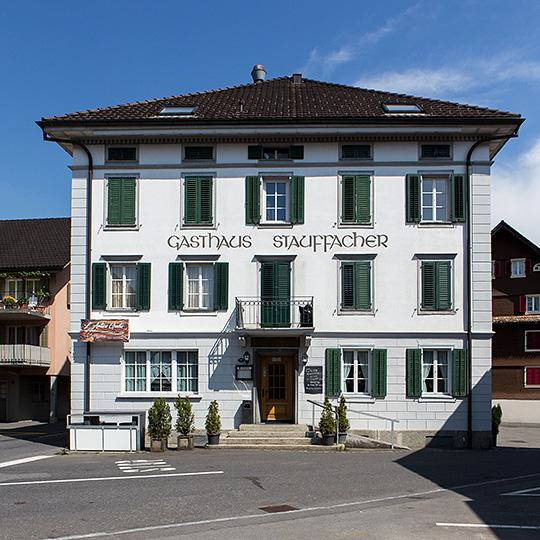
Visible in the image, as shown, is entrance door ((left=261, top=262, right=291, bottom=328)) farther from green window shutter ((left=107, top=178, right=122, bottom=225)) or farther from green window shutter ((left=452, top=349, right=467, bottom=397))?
green window shutter ((left=452, top=349, right=467, bottom=397))

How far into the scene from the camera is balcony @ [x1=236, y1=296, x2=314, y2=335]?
2159cm

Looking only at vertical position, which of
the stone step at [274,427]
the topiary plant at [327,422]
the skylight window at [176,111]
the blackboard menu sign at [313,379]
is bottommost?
the stone step at [274,427]

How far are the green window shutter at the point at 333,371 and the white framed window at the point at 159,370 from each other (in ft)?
13.4

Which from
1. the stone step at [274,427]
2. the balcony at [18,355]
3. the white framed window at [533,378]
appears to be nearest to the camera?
the stone step at [274,427]

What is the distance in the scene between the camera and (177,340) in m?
22.0

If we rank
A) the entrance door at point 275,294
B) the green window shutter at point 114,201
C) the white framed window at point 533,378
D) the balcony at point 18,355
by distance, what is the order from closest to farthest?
the entrance door at point 275,294 < the green window shutter at point 114,201 < the balcony at point 18,355 < the white framed window at point 533,378

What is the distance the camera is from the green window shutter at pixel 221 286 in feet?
72.0

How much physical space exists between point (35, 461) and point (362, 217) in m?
11.8

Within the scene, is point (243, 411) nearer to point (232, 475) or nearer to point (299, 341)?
point (299, 341)

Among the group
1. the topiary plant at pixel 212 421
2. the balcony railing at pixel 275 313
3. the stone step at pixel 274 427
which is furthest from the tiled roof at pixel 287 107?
the stone step at pixel 274 427

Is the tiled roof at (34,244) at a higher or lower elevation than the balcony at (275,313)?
higher

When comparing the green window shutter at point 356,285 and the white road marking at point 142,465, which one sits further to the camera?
the green window shutter at point 356,285

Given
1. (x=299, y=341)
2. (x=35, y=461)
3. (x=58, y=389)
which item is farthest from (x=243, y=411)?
(x=58, y=389)

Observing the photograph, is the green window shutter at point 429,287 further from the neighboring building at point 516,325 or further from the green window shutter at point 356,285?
the neighboring building at point 516,325
